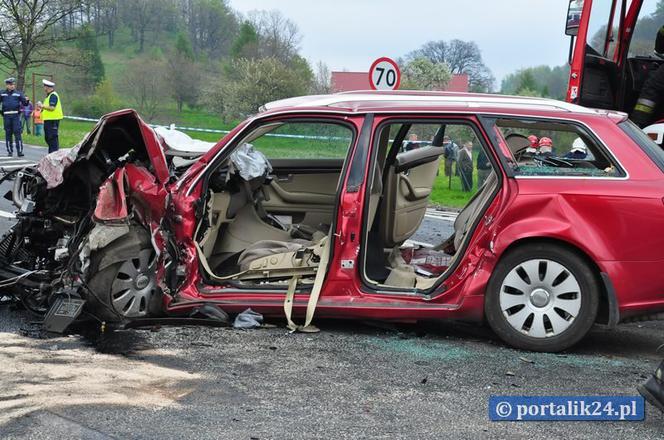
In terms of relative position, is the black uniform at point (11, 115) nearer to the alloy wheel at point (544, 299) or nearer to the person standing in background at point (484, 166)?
the person standing in background at point (484, 166)

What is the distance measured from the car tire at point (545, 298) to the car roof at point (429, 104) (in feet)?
3.21

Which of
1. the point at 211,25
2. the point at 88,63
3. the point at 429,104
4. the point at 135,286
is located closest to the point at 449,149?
the point at 429,104

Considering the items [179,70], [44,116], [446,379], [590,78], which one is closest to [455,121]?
[446,379]

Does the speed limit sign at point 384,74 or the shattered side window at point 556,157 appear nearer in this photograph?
the shattered side window at point 556,157

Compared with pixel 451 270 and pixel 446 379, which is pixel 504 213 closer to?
pixel 451 270

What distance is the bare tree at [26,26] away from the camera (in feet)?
92.2

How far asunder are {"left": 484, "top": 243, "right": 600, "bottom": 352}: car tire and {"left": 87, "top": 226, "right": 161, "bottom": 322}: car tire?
2272 millimetres

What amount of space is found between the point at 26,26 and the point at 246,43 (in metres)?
25.7

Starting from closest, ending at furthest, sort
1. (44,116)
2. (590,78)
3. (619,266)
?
1. (619,266)
2. (590,78)
3. (44,116)

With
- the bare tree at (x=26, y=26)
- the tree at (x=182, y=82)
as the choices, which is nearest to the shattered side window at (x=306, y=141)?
the bare tree at (x=26, y=26)

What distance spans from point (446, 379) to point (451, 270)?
102 cm

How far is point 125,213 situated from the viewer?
17.6 feet

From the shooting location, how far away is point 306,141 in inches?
390

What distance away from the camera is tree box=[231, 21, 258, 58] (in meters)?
49.4
